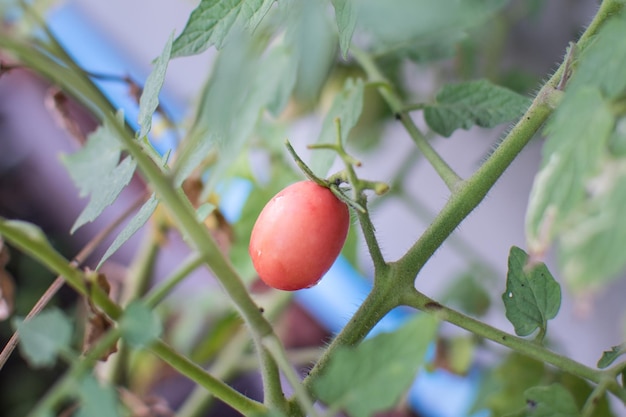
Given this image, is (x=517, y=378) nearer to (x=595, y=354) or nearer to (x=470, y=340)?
(x=470, y=340)

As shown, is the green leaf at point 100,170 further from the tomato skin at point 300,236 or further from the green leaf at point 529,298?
the green leaf at point 529,298

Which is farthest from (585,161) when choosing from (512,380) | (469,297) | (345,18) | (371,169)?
(371,169)

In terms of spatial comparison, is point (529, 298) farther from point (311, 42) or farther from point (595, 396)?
point (311, 42)

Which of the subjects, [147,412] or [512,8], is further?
[512,8]

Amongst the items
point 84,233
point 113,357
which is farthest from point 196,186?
point 84,233

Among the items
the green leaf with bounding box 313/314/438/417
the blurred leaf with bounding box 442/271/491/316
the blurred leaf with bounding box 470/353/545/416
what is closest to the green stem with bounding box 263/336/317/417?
the green leaf with bounding box 313/314/438/417

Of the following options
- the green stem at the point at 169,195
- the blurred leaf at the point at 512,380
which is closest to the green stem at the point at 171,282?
the green stem at the point at 169,195

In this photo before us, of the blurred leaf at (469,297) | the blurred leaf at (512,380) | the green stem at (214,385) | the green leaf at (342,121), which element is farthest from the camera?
the blurred leaf at (469,297)
